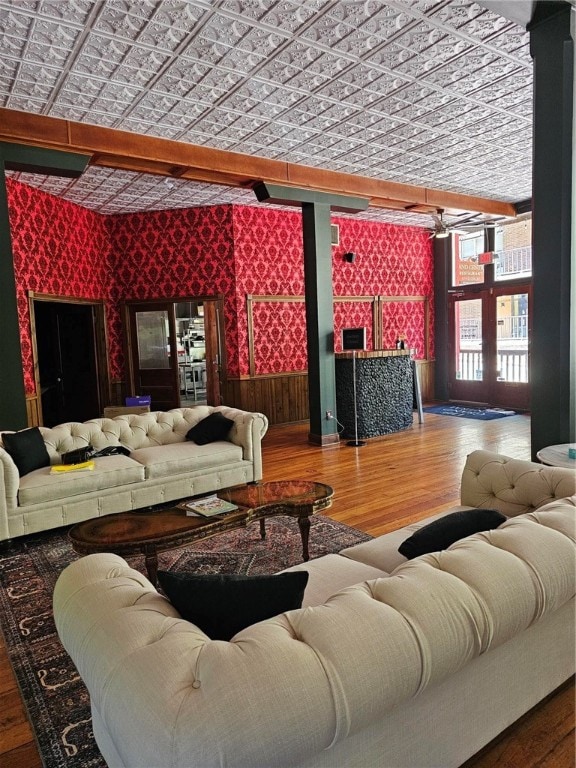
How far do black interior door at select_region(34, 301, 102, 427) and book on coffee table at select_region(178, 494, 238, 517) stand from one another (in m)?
5.25

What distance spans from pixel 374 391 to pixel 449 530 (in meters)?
5.21

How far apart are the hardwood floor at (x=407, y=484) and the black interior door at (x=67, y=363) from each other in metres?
3.08

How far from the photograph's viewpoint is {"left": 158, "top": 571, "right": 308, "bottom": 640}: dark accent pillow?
1.37 m

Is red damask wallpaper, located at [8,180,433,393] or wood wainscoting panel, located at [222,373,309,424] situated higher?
red damask wallpaper, located at [8,180,433,393]

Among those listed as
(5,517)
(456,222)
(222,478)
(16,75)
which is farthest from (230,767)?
(456,222)

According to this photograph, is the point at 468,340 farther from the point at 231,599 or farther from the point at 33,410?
the point at 231,599

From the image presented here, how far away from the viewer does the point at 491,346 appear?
9.55 meters

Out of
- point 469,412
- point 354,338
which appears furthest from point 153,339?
point 469,412

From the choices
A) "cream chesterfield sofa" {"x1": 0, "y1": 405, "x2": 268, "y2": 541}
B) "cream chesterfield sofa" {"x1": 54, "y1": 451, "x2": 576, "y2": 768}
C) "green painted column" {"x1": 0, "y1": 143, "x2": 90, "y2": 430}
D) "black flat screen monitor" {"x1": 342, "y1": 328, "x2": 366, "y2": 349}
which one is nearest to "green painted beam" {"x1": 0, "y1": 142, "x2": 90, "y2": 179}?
"green painted column" {"x1": 0, "y1": 143, "x2": 90, "y2": 430}

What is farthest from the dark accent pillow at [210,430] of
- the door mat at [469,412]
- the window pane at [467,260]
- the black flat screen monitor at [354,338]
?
the window pane at [467,260]

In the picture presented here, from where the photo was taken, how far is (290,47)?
11.7ft

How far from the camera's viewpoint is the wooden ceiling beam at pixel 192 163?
4.43 meters

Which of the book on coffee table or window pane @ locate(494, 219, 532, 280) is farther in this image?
window pane @ locate(494, 219, 532, 280)

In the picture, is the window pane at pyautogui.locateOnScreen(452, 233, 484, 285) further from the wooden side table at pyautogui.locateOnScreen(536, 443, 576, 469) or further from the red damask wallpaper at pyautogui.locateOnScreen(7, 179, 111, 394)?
the wooden side table at pyautogui.locateOnScreen(536, 443, 576, 469)
